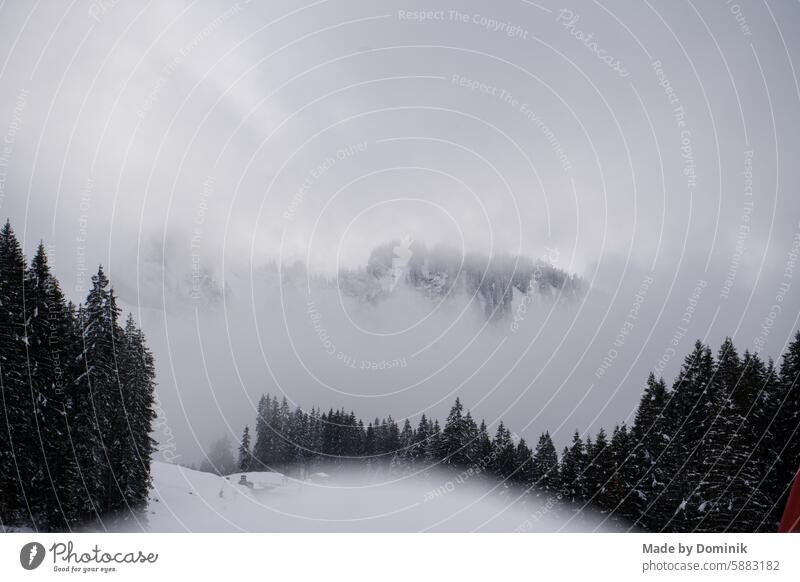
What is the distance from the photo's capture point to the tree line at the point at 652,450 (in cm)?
977

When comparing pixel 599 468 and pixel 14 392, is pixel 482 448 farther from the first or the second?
pixel 14 392

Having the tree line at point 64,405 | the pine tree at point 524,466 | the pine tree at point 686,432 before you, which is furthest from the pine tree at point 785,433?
the tree line at point 64,405

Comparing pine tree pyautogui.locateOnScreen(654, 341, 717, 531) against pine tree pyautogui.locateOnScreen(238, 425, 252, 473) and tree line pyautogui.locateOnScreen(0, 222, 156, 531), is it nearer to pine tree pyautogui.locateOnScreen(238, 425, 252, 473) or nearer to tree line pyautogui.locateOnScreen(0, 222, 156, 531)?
pine tree pyautogui.locateOnScreen(238, 425, 252, 473)

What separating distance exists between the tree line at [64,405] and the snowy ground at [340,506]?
0.81 metres

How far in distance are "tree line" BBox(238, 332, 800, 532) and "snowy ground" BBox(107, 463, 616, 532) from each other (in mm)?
1254

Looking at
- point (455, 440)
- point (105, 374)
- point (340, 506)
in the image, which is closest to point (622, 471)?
point (455, 440)

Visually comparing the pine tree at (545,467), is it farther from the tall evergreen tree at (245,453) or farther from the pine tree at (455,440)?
the tall evergreen tree at (245,453)

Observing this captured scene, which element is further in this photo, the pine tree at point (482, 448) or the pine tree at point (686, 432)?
the pine tree at point (482, 448)

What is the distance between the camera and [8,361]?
7465mm

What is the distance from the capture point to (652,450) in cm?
1189

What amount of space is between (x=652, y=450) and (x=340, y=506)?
8.99 metres
